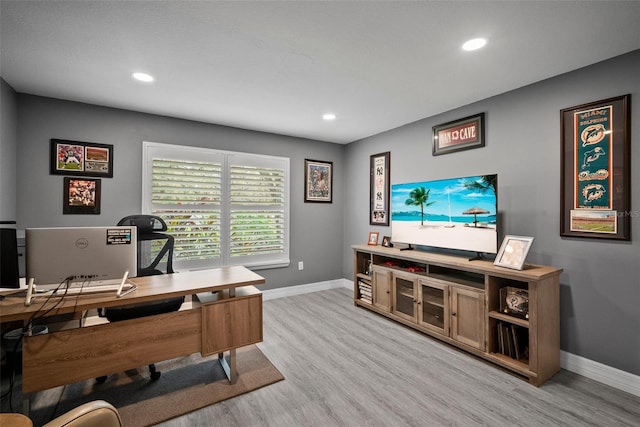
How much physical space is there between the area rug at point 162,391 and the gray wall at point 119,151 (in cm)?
180

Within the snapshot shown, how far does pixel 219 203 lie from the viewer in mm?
3963

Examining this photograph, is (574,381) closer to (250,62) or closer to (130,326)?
(130,326)

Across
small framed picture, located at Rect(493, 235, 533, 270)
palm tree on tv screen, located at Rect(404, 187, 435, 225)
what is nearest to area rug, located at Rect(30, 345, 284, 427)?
small framed picture, located at Rect(493, 235, 533, 270)

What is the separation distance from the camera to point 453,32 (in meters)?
1.92

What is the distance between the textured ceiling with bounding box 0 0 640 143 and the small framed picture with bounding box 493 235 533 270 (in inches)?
56.1

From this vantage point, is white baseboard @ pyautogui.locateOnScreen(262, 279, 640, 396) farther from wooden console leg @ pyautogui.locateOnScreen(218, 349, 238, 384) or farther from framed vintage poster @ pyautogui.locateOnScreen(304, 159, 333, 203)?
framed vintage poster @ pyautogui.locateOnScreen(304, 159, 333, 203)

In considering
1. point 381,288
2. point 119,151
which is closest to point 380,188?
point 381,288

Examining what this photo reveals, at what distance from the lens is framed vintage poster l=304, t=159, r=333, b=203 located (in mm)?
4723

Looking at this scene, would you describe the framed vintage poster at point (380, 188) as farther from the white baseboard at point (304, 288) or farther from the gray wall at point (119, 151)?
the white baseboard at point (304, 288)

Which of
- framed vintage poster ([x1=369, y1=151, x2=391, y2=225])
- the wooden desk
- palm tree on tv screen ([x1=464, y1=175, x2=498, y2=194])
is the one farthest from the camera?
framed vintage poster ([x1=369, y1=151, x2=391, y2=225])

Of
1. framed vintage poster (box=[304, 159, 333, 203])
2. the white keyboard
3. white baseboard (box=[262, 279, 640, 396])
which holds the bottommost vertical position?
white baseboard (box=[262, 279, 640, 396])

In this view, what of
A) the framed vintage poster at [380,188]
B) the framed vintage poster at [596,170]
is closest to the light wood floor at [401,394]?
the framed vintage poster at [596,170]

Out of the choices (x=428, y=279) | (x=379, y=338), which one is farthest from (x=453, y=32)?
(x=379, y=338)

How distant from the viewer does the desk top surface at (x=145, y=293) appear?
1.58 meters
